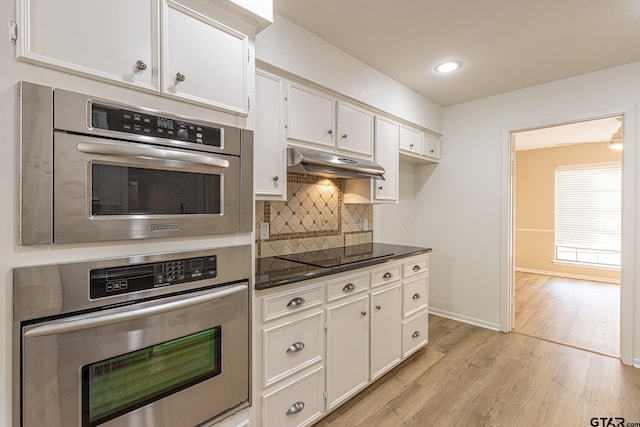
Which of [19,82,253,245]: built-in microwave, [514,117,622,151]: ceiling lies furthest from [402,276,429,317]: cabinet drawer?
[514,117,622,151]: ceiling

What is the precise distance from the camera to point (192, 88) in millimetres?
1298

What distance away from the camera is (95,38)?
3.49 ft

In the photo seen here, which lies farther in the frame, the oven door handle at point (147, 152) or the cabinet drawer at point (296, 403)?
the cabinet drawer at point (296, 403)

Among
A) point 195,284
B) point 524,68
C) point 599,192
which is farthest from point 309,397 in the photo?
point 599,192

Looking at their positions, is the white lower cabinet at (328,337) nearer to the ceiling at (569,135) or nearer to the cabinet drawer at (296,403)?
the cabinet drawer at (296,403)

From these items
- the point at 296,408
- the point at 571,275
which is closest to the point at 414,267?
the point at 296,408

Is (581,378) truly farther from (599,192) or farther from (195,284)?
(599,192)

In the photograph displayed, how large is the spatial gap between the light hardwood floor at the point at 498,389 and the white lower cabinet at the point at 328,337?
0.52 ft

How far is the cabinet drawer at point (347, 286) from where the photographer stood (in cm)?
197

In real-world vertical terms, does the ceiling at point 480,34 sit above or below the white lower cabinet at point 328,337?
above

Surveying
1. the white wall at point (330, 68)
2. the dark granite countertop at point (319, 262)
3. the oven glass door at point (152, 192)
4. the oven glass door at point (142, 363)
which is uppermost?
the white wall at point (330, 68)

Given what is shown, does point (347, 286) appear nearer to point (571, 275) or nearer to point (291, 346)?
point (291, 346)

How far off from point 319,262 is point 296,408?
0.87 metres

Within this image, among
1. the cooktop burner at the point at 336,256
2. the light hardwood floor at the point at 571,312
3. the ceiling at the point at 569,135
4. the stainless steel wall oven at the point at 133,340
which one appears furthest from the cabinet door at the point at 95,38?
the ceiling at the point at 569,135
